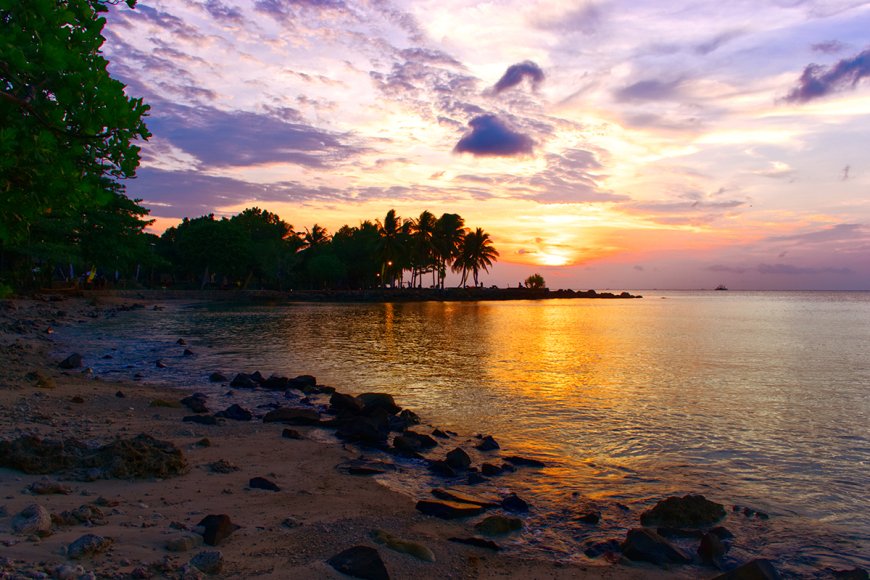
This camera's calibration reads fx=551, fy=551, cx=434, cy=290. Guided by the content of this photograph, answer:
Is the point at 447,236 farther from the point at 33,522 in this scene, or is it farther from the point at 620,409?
the point at 33,522

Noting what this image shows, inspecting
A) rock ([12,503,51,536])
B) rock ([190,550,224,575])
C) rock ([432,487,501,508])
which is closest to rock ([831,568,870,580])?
rock ([432,487,501,508])

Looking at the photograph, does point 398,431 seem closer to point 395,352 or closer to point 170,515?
point 170,515

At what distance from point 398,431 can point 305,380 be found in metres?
7.31

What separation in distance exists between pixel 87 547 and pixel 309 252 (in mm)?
111883

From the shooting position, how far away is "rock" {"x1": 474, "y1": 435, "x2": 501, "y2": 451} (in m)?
11.8

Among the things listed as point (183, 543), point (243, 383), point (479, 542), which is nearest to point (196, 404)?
point (243, 383)

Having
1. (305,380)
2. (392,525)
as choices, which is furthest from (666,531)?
(305,380)

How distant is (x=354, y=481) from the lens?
916 centimetres

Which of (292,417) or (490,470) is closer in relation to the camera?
(490,470)

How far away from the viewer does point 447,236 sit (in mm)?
111500

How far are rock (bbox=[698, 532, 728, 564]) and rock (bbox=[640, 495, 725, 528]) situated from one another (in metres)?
0.74

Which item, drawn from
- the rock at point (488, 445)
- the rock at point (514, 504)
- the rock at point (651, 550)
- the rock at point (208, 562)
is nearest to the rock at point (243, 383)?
the rock at point (488, 445)

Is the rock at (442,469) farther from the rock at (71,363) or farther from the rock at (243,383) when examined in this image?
the rock at (71,363)

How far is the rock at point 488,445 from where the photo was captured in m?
11.8
